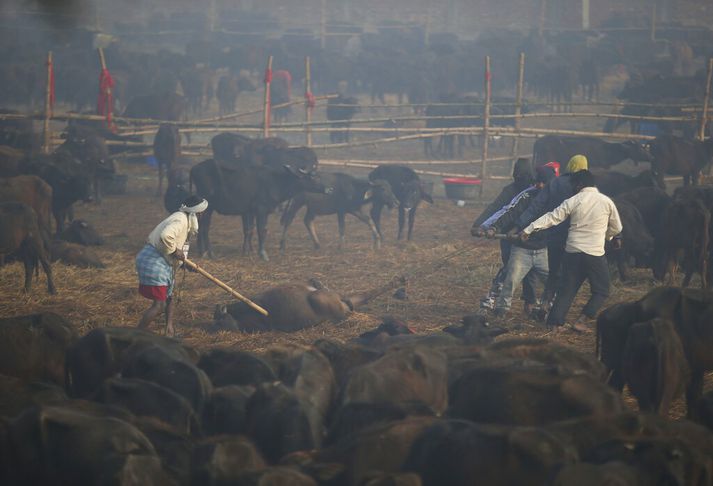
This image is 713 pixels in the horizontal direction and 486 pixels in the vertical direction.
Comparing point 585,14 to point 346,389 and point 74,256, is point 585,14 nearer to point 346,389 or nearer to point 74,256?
point 74,256

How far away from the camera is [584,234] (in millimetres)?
10602

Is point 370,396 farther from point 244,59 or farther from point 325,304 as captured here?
point 244,59

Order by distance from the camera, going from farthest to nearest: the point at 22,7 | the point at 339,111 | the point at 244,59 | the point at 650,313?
the point at 22,7 < the point at 244,59 < the point at 339,111 < the point at 650,313

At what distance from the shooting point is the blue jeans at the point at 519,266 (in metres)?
11.6

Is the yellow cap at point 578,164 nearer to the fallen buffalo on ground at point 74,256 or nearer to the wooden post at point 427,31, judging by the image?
the fallen buffalo on ground at point 74,256

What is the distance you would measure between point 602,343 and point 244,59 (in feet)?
121

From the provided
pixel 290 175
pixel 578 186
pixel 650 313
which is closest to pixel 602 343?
pixel 650 313

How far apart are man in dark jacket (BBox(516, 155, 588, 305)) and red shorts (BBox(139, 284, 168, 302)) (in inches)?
180

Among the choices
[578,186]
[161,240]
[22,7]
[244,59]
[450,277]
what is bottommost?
[450,277]

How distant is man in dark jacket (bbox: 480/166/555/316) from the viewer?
1144 centimetres

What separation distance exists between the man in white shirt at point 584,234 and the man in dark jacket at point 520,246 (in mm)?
662

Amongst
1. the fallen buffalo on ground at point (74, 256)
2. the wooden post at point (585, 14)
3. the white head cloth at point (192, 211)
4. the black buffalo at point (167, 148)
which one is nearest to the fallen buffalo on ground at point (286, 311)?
the white head cloth at point (192, 211)

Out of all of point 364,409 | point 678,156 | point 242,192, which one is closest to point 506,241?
point 364,409

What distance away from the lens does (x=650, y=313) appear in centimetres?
856
